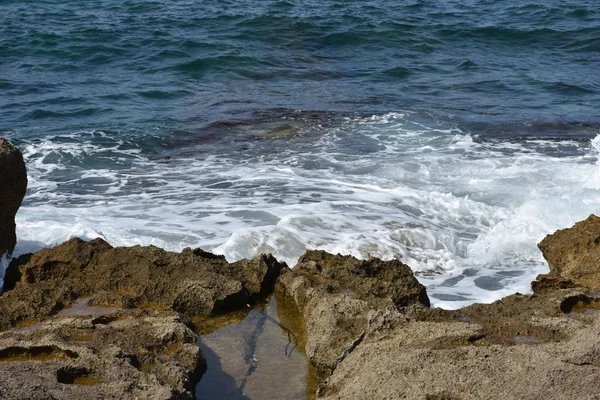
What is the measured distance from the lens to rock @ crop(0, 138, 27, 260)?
543 centimetres

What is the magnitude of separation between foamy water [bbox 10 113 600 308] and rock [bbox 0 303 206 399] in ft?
7.64

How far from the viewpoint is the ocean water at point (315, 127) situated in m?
7.28

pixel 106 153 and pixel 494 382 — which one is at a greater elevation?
pixel 494 382

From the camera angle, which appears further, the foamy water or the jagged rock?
the foamy water

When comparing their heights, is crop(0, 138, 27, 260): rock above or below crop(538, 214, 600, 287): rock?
above

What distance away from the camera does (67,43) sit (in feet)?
52.2

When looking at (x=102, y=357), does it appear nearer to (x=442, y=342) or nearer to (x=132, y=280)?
(x=132, y=280)

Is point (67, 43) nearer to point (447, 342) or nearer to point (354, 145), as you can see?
point (354, 145)

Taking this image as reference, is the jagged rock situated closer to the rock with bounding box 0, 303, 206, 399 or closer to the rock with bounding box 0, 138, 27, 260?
the rock with bounding box 0, 303, 206, 399

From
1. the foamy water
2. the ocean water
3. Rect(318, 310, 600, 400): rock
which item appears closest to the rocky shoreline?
Rect(318, 310, 600, 400): rock

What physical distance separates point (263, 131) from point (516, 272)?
5292 mm

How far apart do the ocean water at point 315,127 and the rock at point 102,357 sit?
238 cm

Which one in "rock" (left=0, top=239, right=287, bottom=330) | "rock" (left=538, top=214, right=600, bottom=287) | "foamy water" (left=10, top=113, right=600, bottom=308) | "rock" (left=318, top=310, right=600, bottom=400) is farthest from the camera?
"foamy water" (left=10, top=113, right=600, bottom=308)

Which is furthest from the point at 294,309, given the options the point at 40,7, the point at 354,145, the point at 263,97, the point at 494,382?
the point at 40,7
